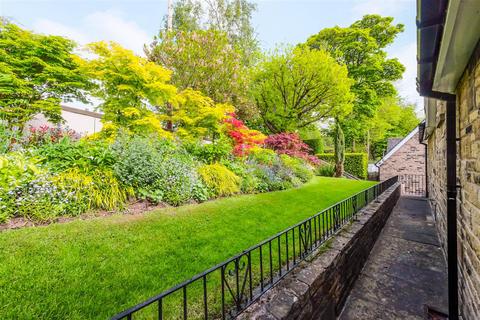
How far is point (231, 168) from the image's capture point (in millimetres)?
5824

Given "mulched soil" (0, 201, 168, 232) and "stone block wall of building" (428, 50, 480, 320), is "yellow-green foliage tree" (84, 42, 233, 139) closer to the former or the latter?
"mulched soil" (0, 201, 168, 232)

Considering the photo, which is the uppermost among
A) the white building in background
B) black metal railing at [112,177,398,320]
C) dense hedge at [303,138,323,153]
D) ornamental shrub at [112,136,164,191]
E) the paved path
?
the white building in background

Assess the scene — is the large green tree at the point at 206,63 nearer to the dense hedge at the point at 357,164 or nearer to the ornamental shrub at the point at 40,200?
the ornamental shrub at the point at 40,200

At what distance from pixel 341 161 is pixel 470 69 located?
12.3 metres

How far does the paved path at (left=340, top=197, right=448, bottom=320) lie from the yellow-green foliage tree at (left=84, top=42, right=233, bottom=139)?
16.9 ft

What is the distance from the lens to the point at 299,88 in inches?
404

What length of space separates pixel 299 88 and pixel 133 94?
7840 millimetres

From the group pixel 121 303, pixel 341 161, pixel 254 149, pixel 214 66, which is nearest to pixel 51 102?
pixel 214 66

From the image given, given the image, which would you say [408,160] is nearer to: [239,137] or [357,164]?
[357,164]

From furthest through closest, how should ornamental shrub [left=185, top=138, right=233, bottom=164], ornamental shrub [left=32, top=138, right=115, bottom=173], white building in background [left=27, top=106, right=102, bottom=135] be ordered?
white building in background [left=27, top=106, right=102, bottom=135] → ornamental shrub [left=185, top=138, right=233, bottom=164] → ornamental shrub [left=32, top=138, right=115, bottom=173]

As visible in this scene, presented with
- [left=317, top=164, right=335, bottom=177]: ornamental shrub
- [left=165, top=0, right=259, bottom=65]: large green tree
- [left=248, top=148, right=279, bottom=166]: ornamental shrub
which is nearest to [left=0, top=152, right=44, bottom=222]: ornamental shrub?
[left=248, top=148, right=279, bottom=166]: ornamental shrub

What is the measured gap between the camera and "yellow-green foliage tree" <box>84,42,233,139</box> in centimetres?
527

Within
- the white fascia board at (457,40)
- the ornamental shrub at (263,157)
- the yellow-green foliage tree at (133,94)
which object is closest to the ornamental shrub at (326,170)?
the ornamental shrub at (263,157)

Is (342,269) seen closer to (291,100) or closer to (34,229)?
(34,229)
